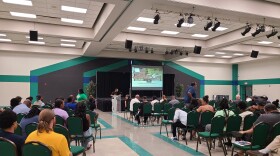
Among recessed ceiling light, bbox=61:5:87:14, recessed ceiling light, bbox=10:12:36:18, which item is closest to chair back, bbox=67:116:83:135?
recessed ceiling light, bbox=61:5:87:14

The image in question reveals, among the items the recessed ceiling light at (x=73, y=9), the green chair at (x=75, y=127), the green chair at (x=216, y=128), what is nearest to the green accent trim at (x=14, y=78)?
the recessed ceiling light at (x=73, y=9)

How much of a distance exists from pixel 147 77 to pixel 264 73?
951 centimetres

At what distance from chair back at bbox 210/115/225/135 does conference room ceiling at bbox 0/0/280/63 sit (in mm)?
3089

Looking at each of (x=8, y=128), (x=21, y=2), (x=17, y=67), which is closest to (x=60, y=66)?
(x=17, y=67)

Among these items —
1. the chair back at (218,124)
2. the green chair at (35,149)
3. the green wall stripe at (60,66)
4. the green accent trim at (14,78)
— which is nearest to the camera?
the green chair at (35,149)

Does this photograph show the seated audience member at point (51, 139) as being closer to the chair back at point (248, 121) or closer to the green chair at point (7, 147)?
the green chair at point (7, 147)

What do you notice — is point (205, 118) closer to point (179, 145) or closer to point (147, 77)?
point (179, 145)

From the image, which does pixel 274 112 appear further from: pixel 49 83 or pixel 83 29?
pixel 49 83

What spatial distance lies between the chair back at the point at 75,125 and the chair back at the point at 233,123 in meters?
3.13

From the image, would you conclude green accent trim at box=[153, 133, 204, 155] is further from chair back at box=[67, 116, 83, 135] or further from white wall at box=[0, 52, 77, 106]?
white wall at box=[0, 52, 77, 106]

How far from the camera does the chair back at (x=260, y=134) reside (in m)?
3.73

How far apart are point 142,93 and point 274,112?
43.0 ft

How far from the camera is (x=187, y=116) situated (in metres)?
5.80

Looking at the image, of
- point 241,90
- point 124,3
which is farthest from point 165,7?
point 241,90
